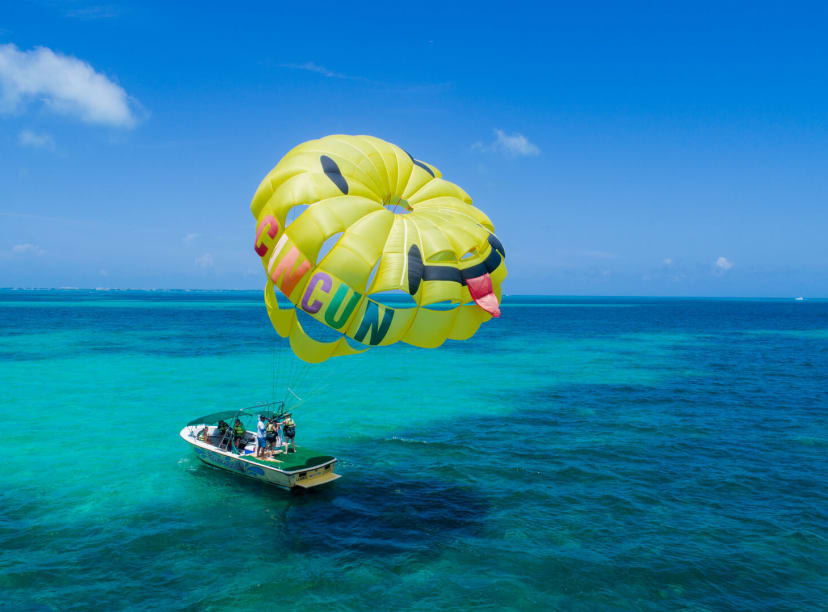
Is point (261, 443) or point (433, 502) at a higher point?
point (261, 443)

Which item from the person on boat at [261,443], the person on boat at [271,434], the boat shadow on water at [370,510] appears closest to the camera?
the boat shadow on water at [370,510]

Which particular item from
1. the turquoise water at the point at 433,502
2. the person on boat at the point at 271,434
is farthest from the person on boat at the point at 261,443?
the turquoise water at the point at 433,502

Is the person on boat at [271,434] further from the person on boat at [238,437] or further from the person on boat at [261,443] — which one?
the person on boat at [238,437]

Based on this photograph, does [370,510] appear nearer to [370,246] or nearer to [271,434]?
[271,434]

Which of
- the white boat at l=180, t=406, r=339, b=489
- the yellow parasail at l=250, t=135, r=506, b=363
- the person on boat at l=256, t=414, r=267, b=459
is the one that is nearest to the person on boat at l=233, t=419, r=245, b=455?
the white boat at l=180, t=406, r=339, b=489

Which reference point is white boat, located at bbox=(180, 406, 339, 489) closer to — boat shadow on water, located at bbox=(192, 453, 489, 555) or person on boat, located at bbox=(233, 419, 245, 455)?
person on boat, located at bbox=(233, 419, 245, 455)

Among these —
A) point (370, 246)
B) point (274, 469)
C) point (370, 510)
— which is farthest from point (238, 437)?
point (370, 246)
